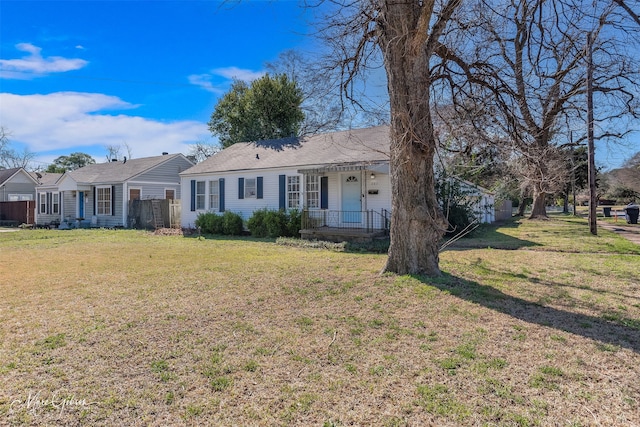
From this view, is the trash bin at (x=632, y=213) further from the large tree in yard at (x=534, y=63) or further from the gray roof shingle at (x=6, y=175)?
the gray roof shingle at (x=6, y=175)

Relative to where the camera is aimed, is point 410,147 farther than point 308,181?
No

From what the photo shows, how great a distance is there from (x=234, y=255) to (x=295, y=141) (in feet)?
30.5

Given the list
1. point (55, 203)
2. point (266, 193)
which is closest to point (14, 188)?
point (55, 203)

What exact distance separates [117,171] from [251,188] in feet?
42.6

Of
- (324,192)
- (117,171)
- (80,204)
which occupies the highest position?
(117,171)

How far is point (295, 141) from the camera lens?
17.7 meters

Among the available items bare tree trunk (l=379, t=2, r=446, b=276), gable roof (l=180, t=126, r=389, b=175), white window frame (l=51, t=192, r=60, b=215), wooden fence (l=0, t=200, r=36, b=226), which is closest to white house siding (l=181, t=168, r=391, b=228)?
gable roof (l=180, t=126, r=389, b=175)

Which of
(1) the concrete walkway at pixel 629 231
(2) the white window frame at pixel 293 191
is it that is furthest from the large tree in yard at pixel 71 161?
(1) the concrete walkway at pixel 629 231

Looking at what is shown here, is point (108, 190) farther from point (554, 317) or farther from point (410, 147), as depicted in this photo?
point (554, 317)

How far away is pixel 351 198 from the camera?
1371 centimetres

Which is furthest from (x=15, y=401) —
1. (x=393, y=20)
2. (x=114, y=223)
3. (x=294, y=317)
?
(x=114, y=223)

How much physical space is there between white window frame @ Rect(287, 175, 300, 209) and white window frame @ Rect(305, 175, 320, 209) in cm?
46

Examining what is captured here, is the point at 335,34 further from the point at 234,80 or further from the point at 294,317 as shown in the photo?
the point at 234,80

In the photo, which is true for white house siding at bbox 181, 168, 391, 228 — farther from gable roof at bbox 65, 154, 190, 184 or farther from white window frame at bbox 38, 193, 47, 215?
white window frame at bbox 38, 193, 47, 215
